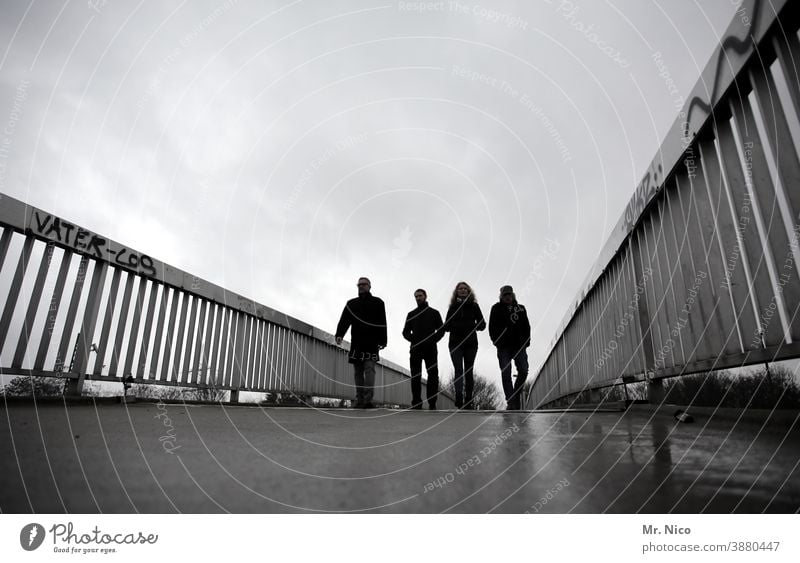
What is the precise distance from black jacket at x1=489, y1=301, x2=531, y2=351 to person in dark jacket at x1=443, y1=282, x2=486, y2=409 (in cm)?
21

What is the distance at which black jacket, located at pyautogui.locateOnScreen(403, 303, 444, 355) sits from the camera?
685cm

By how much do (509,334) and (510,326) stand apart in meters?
0.12

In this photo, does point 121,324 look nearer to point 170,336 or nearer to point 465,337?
point 170,336

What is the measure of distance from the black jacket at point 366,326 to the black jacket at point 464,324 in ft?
3.60

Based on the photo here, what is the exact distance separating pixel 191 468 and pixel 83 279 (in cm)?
381

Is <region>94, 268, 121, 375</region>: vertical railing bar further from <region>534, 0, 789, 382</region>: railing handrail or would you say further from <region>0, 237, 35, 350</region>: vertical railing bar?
<region>534, 0, 789, 382</region>: railing handrail

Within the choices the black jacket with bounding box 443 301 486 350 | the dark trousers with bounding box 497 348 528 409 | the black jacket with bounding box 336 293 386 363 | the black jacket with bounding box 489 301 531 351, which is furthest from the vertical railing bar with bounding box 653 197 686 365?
the black jacket with bounding box 336 293 386 363

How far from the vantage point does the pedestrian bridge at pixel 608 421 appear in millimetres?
849

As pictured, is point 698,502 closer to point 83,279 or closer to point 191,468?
point 191,468

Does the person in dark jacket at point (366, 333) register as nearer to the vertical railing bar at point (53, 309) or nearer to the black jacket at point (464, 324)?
the black jacket at point (464, 324)

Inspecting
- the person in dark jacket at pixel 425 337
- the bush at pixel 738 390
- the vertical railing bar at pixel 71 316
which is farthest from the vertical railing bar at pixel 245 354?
the bush at pixel 738 390

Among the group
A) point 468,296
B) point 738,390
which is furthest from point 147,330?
point 738,390

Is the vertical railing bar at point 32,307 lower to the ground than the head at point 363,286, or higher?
lower

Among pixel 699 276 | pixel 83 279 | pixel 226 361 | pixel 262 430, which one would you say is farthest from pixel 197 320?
pixel 699 276
